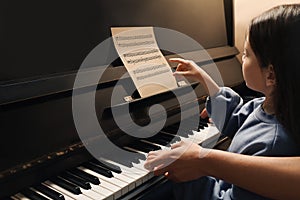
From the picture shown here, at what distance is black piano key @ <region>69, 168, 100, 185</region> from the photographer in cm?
71

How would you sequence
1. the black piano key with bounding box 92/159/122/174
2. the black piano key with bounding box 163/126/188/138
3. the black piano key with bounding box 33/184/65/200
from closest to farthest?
1. the black piano key with bounding box 33/184/65/200
2. the black piano key with bounding box 92/159/122/174
3. the black piano key with bounding box 163/126/188/138

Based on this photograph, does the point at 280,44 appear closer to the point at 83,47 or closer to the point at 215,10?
the point at 83,47

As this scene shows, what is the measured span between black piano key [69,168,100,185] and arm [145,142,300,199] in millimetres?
129

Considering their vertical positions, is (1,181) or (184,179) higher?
(1,181)

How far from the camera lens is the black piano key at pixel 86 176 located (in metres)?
0.71

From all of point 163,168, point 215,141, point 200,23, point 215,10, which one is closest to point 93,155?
point 163,168

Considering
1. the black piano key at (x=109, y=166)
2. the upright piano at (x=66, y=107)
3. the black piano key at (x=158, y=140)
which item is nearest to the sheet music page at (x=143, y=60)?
the upright piano at (x=66, y=107)

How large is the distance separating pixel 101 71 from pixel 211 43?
0.74 metres

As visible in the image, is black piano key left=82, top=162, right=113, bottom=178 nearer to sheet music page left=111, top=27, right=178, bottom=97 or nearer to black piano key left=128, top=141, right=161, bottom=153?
black piano key left=128, top=141, right=161, bottom=153

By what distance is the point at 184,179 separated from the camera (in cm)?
77

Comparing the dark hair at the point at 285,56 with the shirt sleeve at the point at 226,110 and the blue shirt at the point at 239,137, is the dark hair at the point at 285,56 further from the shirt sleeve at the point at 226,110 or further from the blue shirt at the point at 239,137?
the shirt sleeve at the point at 226,110

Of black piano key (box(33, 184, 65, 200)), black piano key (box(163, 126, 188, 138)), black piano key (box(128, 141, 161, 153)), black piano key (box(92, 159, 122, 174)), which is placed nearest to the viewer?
black piano key (box(33, 184, 65, 200))

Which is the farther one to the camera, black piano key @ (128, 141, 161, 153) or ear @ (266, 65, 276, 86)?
black piano key @ (128, 141, 161, 153)

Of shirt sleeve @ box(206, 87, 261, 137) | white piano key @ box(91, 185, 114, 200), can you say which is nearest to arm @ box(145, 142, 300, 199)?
white piano key @ box(91, 185, 114, 200)
